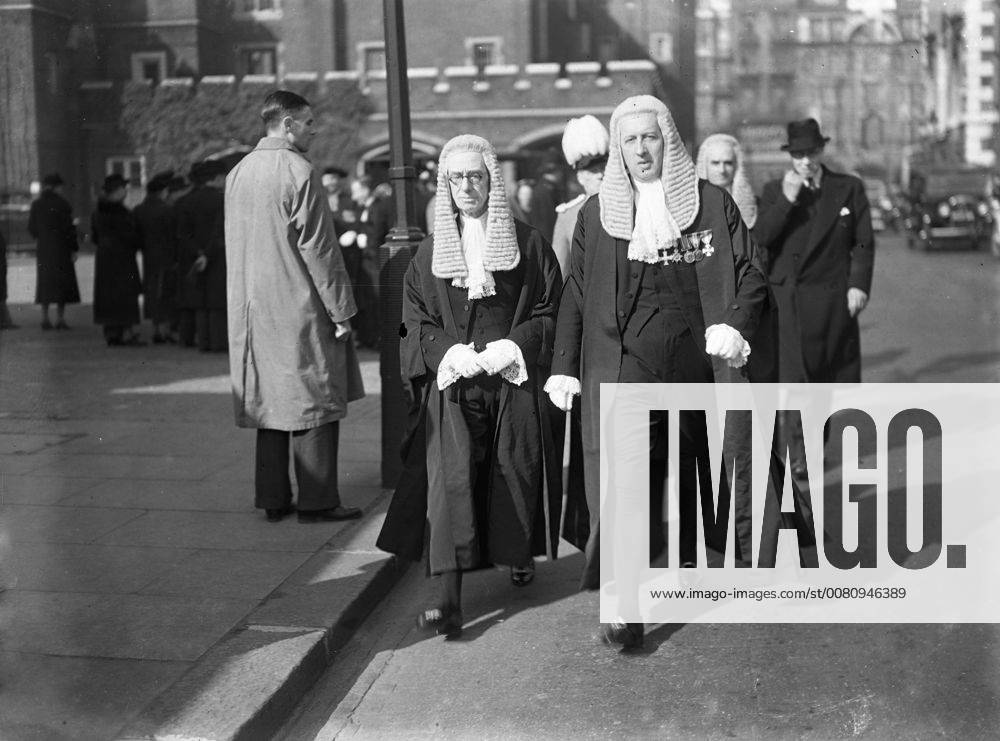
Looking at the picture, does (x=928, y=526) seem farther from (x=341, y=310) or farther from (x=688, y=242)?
(x=341, y=310)

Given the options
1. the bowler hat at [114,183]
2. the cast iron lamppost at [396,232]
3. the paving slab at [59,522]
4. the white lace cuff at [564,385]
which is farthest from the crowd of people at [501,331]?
the bowler hat at [114,183]

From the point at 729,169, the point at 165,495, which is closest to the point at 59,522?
the point at 165,495

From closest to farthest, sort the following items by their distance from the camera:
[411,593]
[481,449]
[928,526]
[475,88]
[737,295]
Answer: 1. [737,295]
2. [481,449]
3. [411,593]
4. [928,526]
5. [475,88]

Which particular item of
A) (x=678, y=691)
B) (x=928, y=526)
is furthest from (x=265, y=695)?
(x=928, y=526)

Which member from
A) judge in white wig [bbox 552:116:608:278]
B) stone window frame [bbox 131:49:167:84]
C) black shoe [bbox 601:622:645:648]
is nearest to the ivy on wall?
stone window frame [bbox 131:49:167:84]

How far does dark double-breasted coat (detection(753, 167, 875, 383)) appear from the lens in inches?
273

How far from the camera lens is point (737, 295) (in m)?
4.14

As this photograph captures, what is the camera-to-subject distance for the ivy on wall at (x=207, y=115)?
675cm

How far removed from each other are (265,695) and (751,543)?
1.73 meters

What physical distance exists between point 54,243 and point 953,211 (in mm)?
24458

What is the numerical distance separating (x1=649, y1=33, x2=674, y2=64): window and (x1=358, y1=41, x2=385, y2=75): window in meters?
1.35

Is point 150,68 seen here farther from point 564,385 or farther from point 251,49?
point 564,385

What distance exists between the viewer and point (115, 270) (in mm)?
12328

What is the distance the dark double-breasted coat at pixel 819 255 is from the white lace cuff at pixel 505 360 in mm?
2951
